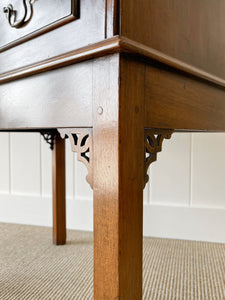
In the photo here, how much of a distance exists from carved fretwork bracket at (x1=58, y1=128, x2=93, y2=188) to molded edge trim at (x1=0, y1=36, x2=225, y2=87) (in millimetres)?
92

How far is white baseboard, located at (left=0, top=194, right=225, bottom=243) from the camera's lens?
1.14m

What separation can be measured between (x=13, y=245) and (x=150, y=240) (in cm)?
52

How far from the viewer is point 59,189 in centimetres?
107

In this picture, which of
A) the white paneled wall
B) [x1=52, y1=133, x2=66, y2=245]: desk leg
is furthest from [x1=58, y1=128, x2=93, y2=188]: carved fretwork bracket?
the white paneled wall

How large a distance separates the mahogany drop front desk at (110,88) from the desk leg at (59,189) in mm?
534

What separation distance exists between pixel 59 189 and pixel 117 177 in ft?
2.46

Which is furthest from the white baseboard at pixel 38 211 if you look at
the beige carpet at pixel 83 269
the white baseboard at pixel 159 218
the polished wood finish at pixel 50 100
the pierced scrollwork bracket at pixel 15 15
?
the pierced scrollwork bracket at pixel 15 15

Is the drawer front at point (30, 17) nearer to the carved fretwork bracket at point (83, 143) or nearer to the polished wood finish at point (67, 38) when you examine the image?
the polished wood finish at point (67, 38)

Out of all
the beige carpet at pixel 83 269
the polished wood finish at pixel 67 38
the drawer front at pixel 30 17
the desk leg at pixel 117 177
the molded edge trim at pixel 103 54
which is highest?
the drawer front at pixel 30 17

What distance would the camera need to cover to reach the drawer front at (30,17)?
399mm

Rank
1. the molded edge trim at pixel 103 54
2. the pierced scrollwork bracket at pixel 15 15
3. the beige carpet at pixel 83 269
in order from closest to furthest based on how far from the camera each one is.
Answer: the molded edge trim at pixel 103 54
the pierced scrollwork bracket at pixel 15 15
the beige carpet at pixel 83 269

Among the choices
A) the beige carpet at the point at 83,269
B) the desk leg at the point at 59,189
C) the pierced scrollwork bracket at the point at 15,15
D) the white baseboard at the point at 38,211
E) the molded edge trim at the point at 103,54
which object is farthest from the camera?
the white baseboard at the point at 38,211

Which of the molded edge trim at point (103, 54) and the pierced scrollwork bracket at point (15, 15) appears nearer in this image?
the molded edge trim at point (103, 54)

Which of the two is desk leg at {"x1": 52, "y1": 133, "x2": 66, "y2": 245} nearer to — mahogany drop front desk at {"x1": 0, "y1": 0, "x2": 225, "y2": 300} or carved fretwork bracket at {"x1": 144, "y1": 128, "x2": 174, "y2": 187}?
mahogany drop front desk at {"x1": 0, "y1": 0, "x2": 225, "y2": 300}
